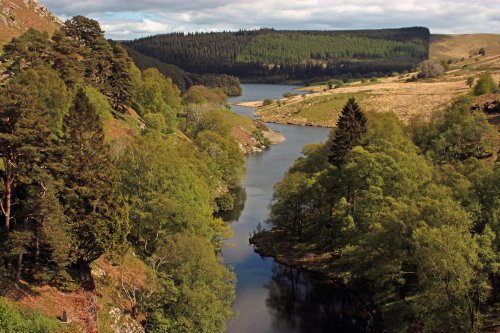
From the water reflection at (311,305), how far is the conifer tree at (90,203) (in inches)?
735

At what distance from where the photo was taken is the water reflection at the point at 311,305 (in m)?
47.9

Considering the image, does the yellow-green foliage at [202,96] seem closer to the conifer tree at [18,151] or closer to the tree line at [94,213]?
the tree line at [94,213]

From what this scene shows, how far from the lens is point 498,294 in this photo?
44094 millimetres

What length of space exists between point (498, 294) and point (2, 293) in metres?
39.9

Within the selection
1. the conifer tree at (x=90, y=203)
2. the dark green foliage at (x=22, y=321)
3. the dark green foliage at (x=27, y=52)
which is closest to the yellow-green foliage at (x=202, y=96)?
the dark green foliage at (x=27, y=52)

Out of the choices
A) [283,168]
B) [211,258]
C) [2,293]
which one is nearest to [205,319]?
[211,258]

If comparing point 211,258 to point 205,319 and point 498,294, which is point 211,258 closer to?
point 205,319

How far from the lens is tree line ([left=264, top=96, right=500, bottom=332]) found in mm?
36281

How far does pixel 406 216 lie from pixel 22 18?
10431 centimetres

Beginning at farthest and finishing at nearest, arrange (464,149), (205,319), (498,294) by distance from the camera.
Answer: (464,149) → (498,294) → (205,319)

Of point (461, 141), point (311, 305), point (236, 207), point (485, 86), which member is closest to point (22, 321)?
point (311, 305)

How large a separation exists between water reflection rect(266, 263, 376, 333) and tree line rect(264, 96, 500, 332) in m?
2.00

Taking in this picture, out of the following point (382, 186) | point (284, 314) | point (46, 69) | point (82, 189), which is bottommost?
point (284, 314)

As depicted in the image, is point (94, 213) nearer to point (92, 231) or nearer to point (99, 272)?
point (92, 231)
